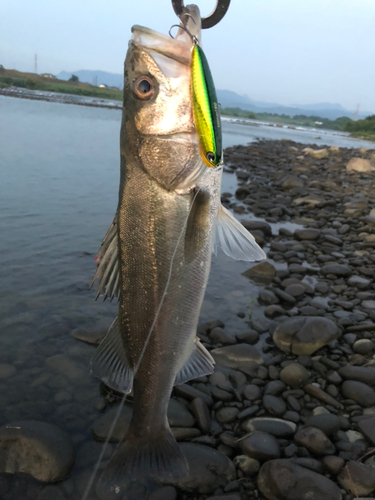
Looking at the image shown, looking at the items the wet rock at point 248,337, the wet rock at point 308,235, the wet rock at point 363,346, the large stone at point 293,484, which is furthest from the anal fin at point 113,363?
the wet rock at point 308,235

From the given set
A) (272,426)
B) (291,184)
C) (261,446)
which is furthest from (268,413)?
(291,184)

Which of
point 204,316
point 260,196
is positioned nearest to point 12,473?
point 204,316

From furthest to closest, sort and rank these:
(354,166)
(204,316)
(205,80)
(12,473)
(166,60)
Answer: (354,166), (204,316), (12,473), (166,60), (205,80)

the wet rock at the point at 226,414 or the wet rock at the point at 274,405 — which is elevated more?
the wet rock at the point at 274,405

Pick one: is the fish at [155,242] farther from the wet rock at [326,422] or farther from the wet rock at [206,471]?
the wet rock at [326,422]

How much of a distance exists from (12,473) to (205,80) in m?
3.30

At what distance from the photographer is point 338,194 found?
1431cm

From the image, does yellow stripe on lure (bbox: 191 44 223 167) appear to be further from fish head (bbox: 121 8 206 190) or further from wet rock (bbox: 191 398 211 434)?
wet rock (bbox: 191 398 211 434)

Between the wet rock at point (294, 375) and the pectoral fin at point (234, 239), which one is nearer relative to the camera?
the pectoral fin at point (234, 239)

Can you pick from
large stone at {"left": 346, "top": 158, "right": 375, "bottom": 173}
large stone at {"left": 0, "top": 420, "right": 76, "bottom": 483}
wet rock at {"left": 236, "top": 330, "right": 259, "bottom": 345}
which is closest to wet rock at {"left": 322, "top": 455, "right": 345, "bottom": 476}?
wet rock at {"left": 236, "top": 330, "right": 259, "bottom": 345}

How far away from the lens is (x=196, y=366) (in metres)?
2.81

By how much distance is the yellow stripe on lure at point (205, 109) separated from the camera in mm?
2107

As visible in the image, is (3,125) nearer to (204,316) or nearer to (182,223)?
(204,316)

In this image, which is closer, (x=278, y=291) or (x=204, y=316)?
(x=204, y=316)
